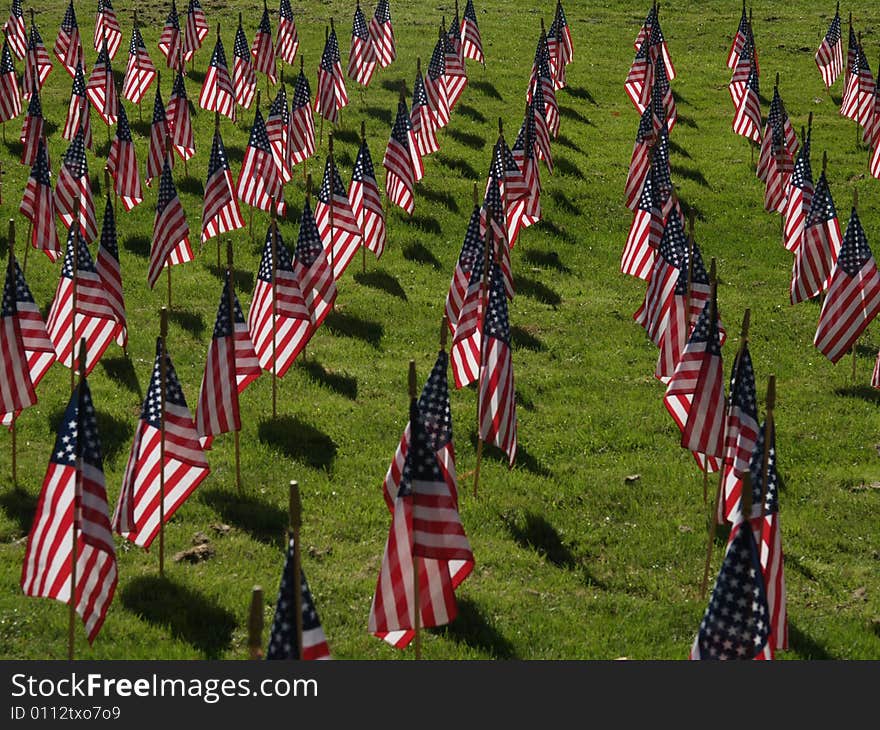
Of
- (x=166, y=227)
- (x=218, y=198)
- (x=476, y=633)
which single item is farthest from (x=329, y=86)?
(x=476, y=633)

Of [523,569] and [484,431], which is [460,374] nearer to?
[484,431]

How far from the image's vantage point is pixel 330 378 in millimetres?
24891

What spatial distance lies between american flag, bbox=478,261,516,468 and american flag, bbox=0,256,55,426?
6215 mm

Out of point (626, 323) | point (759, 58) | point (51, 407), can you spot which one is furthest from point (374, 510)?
point (759, 58)

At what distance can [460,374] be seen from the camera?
74.6 ft

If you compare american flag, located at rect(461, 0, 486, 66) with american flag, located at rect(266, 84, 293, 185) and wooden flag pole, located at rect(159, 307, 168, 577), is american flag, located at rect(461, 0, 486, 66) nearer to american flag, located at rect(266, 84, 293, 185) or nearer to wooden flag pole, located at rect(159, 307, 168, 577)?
american flag, located at rect(266, 84, 293, 185)

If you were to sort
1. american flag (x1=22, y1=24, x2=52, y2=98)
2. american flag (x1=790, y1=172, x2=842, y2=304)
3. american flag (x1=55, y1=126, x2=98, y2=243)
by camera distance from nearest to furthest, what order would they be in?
american flag (x1=790, y1=172, x2=842, y2=304) < american flag (x1=55, y1=126, x2=98, y2=243) < american flag (x1=22, y1=24, x2=52, y2=98)

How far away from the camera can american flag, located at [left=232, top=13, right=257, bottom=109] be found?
42000 millimetres

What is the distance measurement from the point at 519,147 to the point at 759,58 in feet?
66.2

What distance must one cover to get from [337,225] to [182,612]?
12804 mm

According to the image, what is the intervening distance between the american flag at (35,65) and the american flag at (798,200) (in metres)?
21.0

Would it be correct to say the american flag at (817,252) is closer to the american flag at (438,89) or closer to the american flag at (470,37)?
the american flag at (438,89)

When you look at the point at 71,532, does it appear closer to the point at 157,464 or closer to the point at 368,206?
the point at 157,464

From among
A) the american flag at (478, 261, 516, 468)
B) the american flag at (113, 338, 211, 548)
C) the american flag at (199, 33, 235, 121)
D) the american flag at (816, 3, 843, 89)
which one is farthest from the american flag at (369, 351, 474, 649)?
the american flag at (816, 3, 843, 89)
